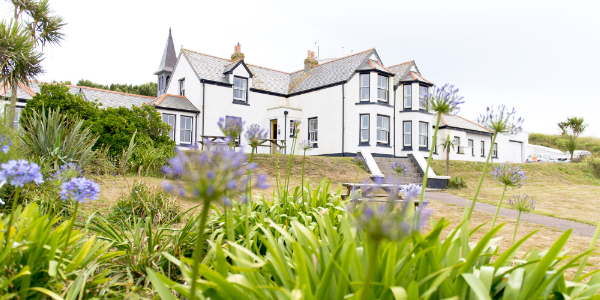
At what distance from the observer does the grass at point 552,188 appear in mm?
9510

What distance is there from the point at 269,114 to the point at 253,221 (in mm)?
19537

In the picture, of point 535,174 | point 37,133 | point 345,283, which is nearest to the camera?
point 345,283

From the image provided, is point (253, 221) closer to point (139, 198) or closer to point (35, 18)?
point (139, 198)

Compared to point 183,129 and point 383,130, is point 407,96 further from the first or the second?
point 183,129

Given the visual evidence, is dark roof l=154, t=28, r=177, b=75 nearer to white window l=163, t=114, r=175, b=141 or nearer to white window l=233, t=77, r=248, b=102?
white window l=233, t=77, r=248, b=102

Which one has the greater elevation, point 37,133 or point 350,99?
point 350,99

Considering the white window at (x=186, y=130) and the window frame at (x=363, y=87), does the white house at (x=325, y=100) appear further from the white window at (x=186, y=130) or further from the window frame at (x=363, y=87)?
the white window at (x=186, y=130)

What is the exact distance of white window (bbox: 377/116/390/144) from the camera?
21391mm

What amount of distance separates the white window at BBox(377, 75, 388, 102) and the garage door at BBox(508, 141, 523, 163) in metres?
20.0

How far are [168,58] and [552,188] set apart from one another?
28457mm

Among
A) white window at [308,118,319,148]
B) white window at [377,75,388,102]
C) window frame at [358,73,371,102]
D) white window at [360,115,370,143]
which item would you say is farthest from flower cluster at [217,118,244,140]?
white window at [308,118,319,148]

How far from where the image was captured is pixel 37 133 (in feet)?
20.2

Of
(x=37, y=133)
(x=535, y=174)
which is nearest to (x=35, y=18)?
(x=37, y=133)

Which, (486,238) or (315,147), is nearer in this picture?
(486,238)
